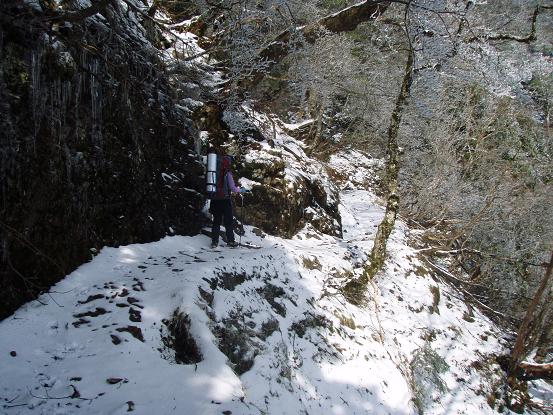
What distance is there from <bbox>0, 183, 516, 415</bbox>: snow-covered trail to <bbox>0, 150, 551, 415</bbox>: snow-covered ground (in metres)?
0.02

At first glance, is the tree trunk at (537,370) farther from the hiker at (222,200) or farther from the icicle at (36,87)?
the icicle at (36,87)

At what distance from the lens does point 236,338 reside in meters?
4.73

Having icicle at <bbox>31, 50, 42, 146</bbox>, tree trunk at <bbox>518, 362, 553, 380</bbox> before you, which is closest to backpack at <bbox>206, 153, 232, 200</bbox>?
icicle at <bbox>31, 50, 42, 146</bbox>

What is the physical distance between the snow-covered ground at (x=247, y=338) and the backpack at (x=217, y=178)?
1.12 meters

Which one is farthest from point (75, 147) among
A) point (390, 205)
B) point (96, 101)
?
point (390, 205)

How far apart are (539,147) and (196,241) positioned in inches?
722

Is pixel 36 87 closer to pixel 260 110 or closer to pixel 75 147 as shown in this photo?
pixel 75 147

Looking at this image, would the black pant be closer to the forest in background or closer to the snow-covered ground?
the snow-covered ground

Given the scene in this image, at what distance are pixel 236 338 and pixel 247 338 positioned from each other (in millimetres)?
270

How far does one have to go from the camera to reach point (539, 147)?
17.2 metres

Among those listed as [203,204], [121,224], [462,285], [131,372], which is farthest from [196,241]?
[462,285]

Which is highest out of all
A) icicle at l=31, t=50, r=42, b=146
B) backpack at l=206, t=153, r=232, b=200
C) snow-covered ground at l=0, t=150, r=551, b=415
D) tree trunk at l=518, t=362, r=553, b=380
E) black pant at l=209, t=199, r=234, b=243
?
icicle at l=31, t=50, r=42, b=146

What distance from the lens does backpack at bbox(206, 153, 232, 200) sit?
701cm

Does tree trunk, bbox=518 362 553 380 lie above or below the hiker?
below
